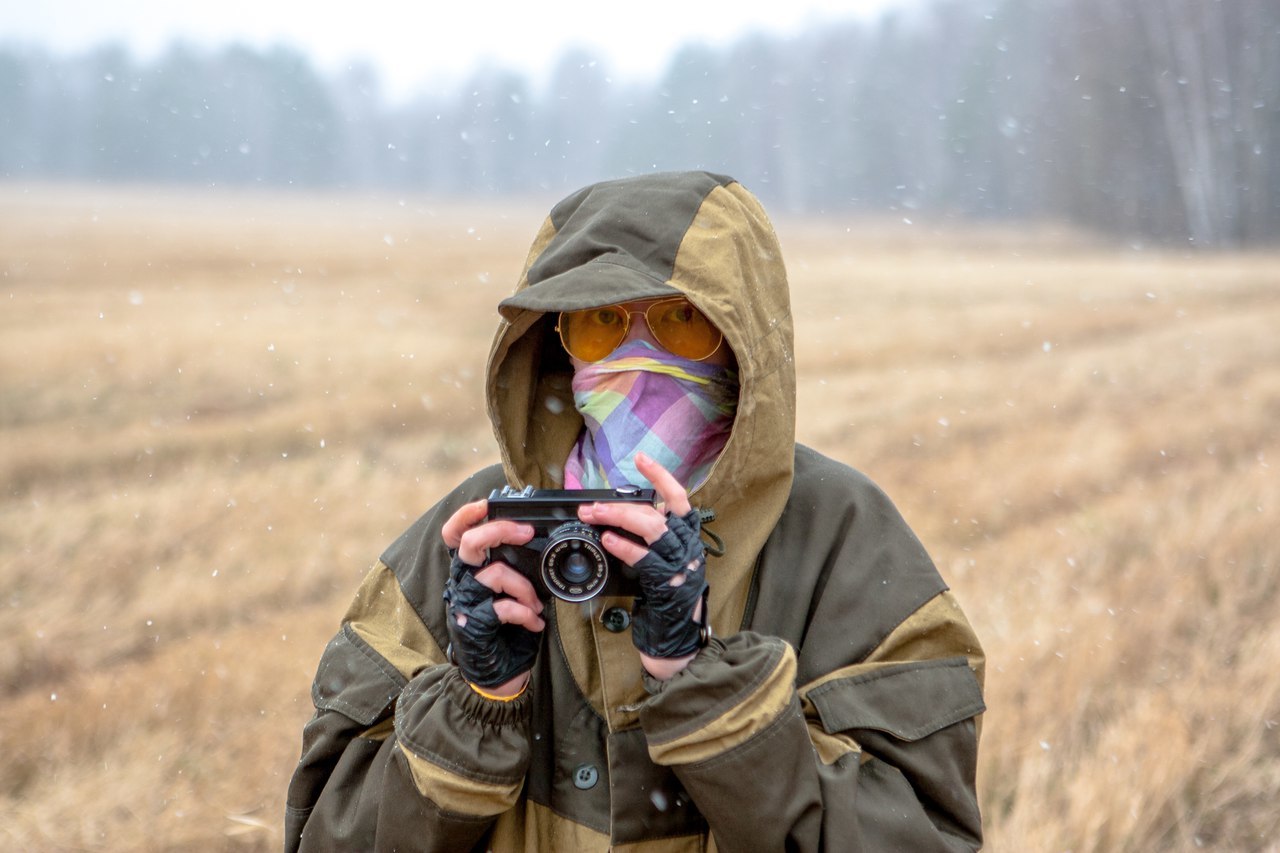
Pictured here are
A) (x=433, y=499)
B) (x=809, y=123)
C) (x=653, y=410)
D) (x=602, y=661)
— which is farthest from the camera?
(x=809, y=123)

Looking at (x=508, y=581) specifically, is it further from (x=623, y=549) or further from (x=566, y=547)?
(x=623, y=549)

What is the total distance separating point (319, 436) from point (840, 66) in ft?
163

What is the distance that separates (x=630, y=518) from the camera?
6.97 feet

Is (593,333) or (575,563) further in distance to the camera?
(593,333)

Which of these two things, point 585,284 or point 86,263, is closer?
point 585,284

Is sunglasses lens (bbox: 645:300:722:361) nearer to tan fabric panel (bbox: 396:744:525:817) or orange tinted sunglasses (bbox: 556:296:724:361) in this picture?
orange tinted sunglasses (bbox: 556:296:724:361)

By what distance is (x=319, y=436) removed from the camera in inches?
458

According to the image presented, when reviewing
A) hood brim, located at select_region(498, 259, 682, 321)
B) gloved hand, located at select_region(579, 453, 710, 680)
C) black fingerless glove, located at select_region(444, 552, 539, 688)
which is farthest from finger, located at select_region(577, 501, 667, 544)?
hood brim, located at select_region(498, 259, 682, 321)

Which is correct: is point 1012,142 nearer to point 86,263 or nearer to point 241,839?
point 86,263

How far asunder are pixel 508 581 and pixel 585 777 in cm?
51

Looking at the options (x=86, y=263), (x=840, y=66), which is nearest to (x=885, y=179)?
(x=840, y=66)

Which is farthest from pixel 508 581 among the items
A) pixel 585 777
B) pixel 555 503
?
pixel 585 777

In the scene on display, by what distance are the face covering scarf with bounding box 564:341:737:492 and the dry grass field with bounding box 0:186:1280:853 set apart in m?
2.72

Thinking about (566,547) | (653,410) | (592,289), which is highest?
(592,289)
